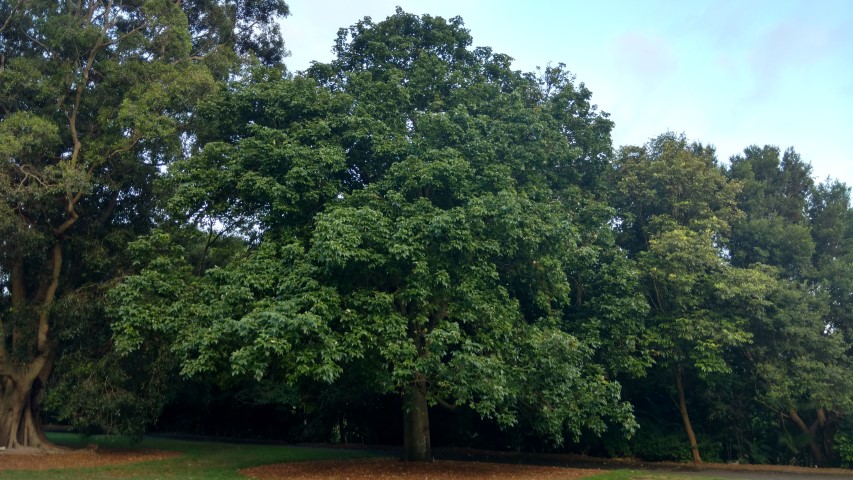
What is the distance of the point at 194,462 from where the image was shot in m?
19.7

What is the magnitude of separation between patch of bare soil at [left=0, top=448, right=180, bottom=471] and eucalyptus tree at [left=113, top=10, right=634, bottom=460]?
6.39 metres

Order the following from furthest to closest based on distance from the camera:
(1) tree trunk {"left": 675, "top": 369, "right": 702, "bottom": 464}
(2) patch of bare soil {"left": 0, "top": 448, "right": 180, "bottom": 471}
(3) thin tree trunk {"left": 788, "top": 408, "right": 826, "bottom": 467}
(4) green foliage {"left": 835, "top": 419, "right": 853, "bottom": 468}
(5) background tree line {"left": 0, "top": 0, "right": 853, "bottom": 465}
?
(1) tree trunk {"left": 675, "top": 369, "right": 702, "bottom": 464}, (3) thin tree trunk {"left": 788, "top": 408, "right": 826, "bottom": 467}, (4) green foliage {"left": 835, "top": 419, "right": 853, "bottom": 468}, (2) patch of bare soil {"left": 0, "top": 448, "right": 180, "bottom": 471}, (5) background tree line {"left": 0, "top": 0, "right": 853, "bottom": 465}

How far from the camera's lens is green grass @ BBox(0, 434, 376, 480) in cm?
1608

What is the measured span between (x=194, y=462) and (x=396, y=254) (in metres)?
10.9

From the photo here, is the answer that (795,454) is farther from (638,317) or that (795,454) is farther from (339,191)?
(339,191)

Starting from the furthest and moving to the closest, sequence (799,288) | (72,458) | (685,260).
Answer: (799,288), (72,458), (685,260)

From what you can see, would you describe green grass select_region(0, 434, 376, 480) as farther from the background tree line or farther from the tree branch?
the tree branch

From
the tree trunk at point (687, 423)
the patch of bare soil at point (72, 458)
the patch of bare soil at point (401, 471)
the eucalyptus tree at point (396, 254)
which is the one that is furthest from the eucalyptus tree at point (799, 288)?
the patch of bare soil at point (72, 458)

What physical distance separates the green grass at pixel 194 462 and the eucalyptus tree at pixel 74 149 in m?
4.79

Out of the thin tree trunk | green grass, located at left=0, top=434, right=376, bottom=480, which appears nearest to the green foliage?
the thin tree trunk

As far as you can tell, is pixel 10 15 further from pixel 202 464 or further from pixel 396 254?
pixel 396 254

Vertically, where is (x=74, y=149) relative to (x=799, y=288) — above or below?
above

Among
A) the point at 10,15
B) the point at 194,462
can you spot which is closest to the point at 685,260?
the point at 194,462

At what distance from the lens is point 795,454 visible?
69.9 ft
